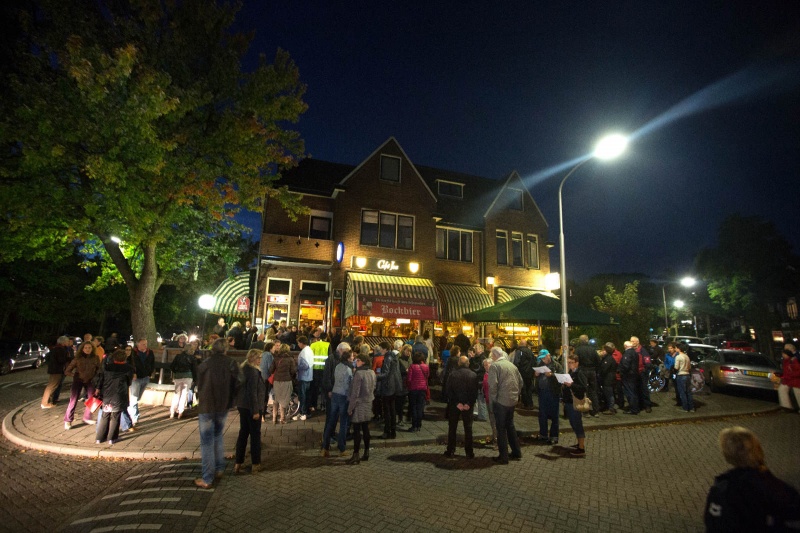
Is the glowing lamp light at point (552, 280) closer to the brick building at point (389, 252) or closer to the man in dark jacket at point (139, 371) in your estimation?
the brick building at point (389, 252)

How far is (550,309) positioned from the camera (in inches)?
547

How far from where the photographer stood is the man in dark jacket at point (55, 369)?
443 inches

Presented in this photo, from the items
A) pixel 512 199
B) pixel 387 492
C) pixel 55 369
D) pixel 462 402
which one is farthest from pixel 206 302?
pixel 512 199

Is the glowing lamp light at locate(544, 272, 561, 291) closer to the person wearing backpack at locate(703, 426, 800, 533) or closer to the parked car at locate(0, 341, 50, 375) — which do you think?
the person wearing backpack at locate(703, 426, 800, 533)

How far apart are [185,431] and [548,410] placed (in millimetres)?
8253

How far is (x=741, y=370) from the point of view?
14961mm

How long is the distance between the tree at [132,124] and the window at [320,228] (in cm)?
480

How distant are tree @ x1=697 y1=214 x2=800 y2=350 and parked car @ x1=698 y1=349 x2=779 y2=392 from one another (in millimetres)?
23730

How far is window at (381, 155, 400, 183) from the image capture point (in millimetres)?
21031

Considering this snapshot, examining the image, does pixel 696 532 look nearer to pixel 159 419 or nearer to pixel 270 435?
pixel 270 435

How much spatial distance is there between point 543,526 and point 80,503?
20.7 feet

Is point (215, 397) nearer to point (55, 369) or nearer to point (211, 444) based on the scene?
point (211, 444)

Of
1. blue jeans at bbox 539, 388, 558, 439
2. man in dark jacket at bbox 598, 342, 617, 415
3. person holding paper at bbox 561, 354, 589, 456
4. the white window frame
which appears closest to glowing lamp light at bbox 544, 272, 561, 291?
the white window frame

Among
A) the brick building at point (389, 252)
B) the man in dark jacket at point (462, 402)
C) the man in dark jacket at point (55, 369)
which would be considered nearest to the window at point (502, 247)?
the brick building at point (389, 252)
